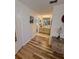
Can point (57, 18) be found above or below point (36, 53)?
above

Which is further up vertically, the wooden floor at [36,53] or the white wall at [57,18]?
the white wall at [57,18]

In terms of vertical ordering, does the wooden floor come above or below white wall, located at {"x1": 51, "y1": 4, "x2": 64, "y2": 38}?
below

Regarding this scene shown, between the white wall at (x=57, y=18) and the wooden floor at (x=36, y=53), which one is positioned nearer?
the wooden floor at (x=36, y=53)

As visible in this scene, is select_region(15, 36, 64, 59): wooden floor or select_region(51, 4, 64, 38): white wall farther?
select_region(51, 4, 64, 38): white wall
